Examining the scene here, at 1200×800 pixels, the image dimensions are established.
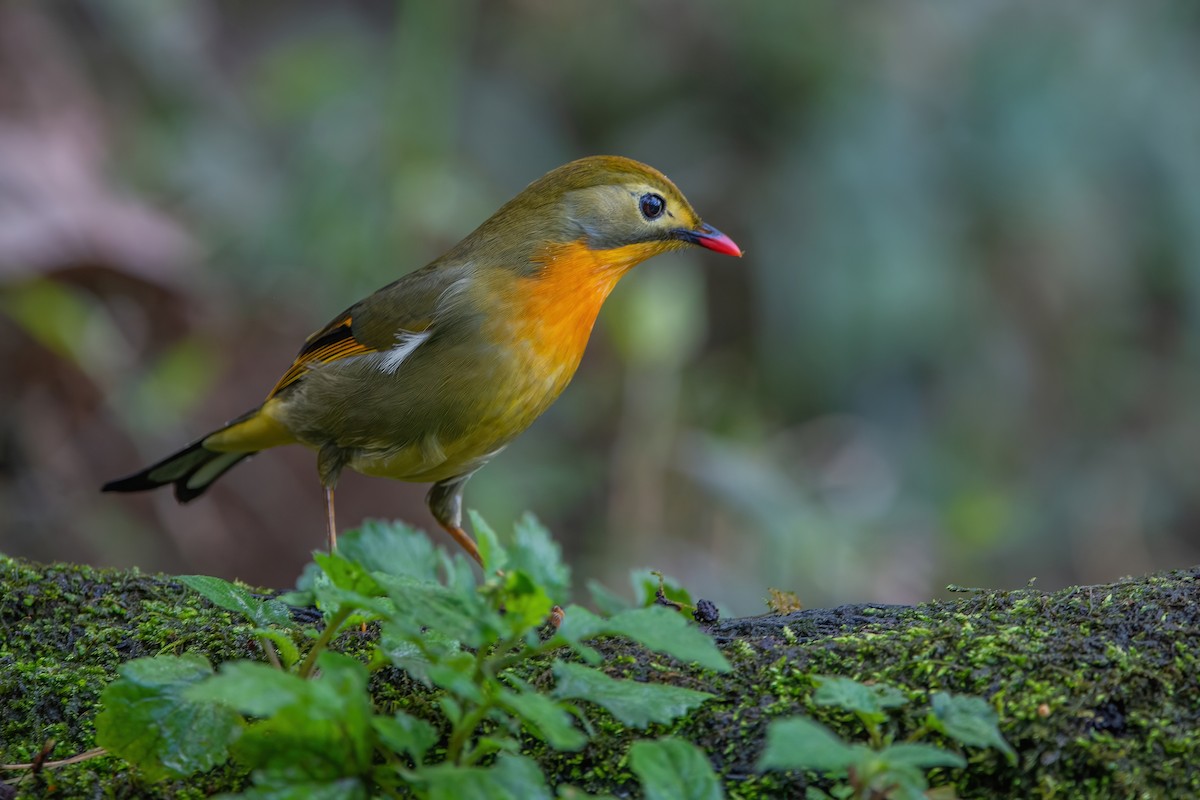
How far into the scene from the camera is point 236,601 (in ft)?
8.36

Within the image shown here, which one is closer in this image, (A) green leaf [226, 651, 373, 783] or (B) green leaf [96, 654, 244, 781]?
(A) green leaf [226, 651, 373, 783]

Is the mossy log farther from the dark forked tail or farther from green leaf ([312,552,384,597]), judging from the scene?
the dark forked tail

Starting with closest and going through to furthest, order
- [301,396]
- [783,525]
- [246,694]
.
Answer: [246,694] < [301,396] < [783,525]

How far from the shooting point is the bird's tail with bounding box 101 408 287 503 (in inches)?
198

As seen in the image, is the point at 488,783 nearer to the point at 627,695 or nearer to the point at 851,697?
the point at 627,695

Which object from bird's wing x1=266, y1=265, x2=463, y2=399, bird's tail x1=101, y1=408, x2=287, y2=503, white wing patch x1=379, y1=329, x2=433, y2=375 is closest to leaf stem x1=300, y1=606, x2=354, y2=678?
white wing patch x1=379, y1=329, x2=433, y2=375

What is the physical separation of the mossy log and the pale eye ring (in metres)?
2.04

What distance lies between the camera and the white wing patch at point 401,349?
4.36 metres

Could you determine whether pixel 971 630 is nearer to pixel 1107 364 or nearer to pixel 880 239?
pixel 880 239

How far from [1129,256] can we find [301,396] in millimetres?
6985

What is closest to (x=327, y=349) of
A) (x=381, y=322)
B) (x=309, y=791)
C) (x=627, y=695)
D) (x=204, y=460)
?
(x=381, y=322)

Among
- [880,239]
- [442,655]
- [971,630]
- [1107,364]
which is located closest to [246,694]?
[442,655]

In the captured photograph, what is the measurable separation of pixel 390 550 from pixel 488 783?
148cm

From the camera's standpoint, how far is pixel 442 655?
2.57 m
